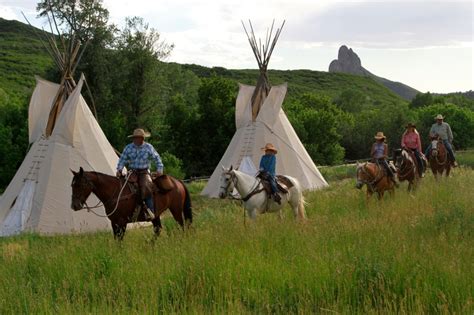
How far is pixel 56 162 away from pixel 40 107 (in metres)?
2.03

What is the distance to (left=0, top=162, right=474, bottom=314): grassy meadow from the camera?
459 centimetres

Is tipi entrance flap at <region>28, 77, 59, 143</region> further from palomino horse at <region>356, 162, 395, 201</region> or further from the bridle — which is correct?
palomino horse at <region>356, 162, 395, 201</region>

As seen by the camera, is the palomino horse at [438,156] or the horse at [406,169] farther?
the palomino horse at [438,156]

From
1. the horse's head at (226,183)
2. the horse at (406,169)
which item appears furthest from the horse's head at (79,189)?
the horse at (406,169)

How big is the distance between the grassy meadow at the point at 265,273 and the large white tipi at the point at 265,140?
9.66m

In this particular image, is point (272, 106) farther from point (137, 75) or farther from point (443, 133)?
point (137, 75)

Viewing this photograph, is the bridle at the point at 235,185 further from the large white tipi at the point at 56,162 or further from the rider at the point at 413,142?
the rider at the point at 413,142

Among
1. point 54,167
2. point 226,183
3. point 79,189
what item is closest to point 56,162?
point 54,167

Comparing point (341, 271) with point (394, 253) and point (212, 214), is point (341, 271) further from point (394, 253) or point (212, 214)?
point (212, 214)

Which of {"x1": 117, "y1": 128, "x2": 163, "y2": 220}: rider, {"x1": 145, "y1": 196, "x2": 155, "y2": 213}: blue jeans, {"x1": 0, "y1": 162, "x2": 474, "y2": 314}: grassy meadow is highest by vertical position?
{"x1": 117, "y1": 128, "x2": 163, "y2": 220}: rider

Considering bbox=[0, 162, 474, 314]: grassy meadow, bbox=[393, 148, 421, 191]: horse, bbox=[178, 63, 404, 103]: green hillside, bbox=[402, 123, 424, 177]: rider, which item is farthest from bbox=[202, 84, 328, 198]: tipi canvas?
bbox=[178, 63, 404, 103]: green hillside

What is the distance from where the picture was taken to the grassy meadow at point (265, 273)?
4586mm

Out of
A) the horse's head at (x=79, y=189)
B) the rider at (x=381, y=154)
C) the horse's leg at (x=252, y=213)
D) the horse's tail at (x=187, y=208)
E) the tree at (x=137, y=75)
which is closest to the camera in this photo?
the horse's head at (x=79, y=189)

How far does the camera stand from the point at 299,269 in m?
5.27
